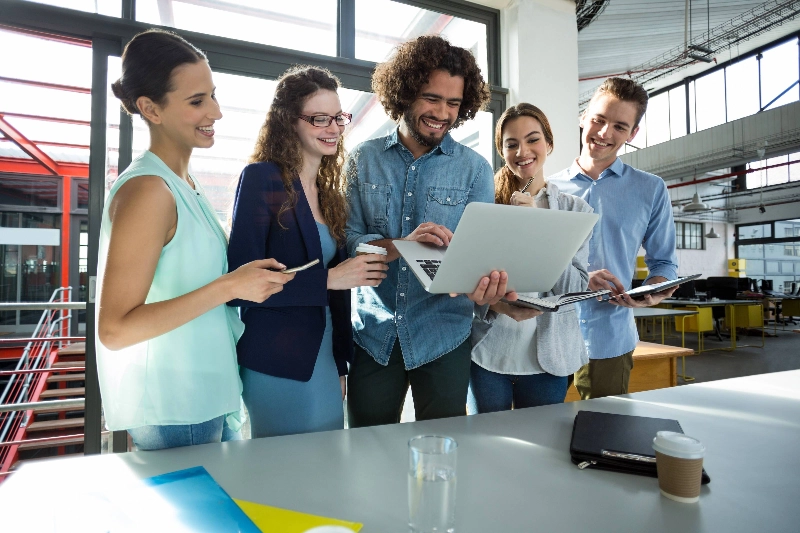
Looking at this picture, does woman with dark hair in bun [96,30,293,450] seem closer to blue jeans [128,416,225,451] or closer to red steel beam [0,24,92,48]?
blue jeans [128,416,225,451]

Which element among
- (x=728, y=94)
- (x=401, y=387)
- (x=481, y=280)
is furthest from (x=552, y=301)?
(x=728, y=94)

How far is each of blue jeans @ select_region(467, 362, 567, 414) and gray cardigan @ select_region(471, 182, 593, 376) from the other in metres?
0.05

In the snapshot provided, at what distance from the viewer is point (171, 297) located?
3.64 feet

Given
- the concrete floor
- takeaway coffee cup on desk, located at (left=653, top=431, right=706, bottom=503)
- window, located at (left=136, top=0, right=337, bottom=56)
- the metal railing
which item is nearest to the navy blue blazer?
takeaway coffee cup on desk, located at (left=653, top=431, right=706, bottom=503)

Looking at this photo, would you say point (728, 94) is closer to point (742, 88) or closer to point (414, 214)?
point (742, 88)

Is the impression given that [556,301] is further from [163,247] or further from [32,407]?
[32,407]

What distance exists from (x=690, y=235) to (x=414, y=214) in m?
17.3

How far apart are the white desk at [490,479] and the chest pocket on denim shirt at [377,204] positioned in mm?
705

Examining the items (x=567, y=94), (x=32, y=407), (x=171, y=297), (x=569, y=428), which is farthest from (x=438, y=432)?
(x=567, y=94)

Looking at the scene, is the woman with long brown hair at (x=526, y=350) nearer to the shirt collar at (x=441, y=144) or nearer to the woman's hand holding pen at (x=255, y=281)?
the shirt collar at (x=441, y=144)

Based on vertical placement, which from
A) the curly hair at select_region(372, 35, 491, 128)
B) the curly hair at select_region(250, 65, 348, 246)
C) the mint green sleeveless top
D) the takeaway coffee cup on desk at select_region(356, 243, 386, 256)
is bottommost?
the mint green sleeveless top

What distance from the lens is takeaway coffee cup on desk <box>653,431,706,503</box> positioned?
2.57ft

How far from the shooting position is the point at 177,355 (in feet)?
3.56

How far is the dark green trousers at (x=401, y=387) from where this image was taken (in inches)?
57.9
